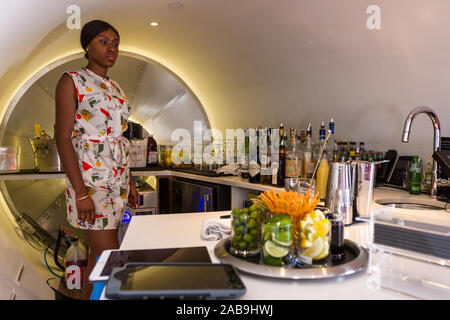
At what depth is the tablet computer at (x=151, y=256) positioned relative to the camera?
87cm

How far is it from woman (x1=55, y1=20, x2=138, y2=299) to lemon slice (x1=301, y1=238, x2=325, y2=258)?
1.22m

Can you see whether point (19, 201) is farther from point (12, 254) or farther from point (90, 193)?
point (90, 193)

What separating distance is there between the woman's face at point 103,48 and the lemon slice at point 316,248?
4.67 feet

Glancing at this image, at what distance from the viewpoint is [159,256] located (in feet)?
3.08

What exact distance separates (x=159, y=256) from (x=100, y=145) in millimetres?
972

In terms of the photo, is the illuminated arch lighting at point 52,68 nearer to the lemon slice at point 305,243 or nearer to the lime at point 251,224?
the lime at point 251,224

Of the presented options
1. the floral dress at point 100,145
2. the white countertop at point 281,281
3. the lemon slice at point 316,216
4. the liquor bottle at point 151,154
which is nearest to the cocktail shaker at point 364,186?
the white countertop at point 281,281

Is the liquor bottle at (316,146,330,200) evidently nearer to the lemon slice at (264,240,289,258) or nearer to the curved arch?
the lemon slice at (264,240,289,258)

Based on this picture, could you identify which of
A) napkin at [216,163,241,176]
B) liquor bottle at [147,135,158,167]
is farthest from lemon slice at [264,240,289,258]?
liquor bottle at [147,135,158,167]

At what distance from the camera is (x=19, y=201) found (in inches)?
127

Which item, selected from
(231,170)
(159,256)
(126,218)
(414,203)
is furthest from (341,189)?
(126,218)

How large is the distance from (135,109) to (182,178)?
111 cm

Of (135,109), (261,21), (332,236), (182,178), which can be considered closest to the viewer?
(332,236)
